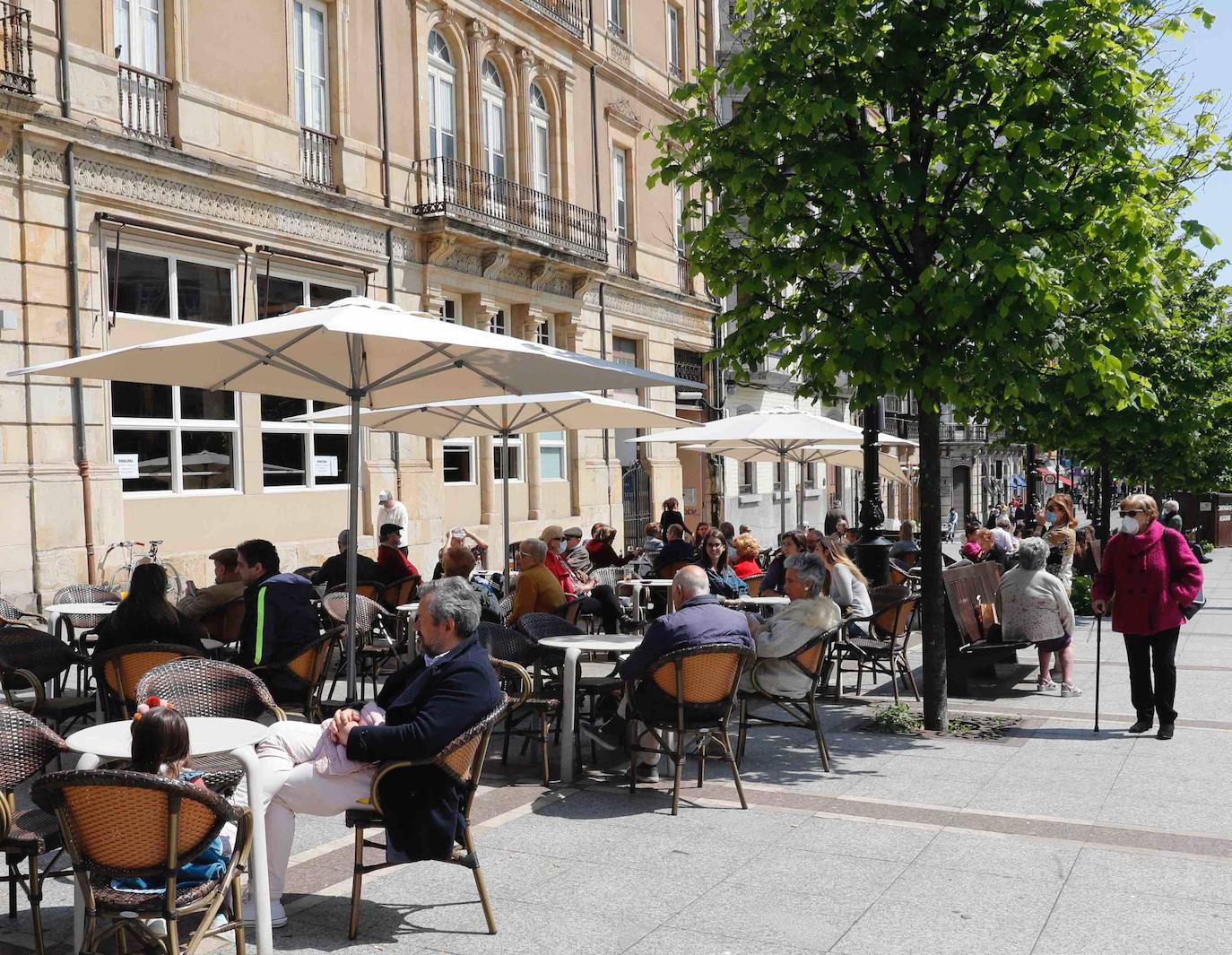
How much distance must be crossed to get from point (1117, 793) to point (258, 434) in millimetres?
12690

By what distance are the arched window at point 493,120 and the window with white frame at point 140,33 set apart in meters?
7.44

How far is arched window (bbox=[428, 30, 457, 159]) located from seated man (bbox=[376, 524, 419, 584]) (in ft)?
35.1

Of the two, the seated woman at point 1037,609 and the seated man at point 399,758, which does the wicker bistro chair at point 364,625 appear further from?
the seated woman at point 1037,609

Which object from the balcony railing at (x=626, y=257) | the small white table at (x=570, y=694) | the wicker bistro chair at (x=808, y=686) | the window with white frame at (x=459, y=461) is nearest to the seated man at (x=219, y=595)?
the small white table at (x=570, y=694)

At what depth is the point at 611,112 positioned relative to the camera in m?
25.9

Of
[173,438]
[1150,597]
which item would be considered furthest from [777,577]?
[173,438]

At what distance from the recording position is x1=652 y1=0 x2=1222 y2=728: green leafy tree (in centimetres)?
738

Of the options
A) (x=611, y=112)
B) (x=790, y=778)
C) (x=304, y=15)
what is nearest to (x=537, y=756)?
(x=790, y=778)

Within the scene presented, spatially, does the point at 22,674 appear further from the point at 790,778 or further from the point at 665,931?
the point at 790,778

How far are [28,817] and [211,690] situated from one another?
948 mm

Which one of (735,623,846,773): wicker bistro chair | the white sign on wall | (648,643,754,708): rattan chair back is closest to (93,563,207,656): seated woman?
(648,643,754,708): rattan chair back

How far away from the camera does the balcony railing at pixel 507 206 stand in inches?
778

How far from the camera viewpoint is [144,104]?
14578 mm

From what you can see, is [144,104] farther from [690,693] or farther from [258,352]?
[690,693]
